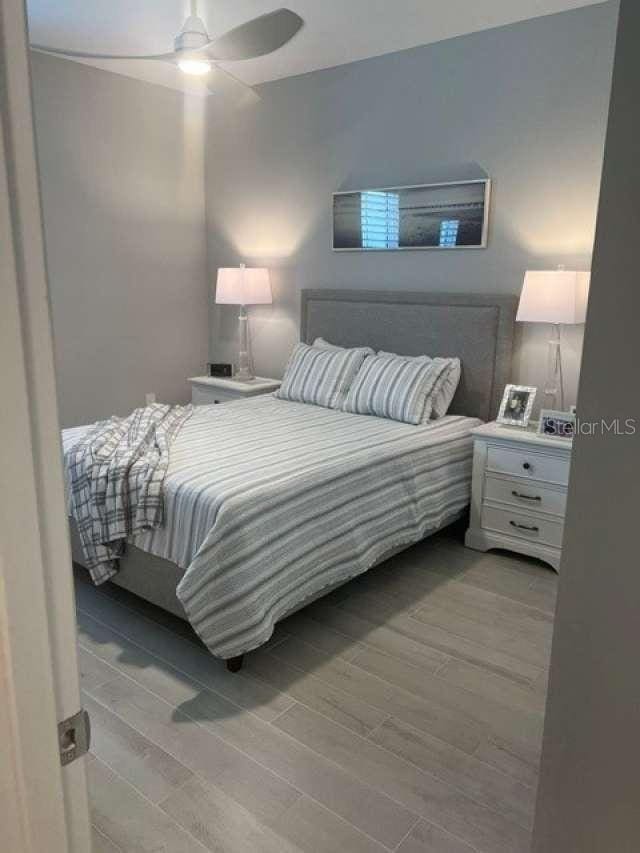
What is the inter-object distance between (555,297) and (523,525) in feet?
3.85

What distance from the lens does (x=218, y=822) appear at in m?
1.70

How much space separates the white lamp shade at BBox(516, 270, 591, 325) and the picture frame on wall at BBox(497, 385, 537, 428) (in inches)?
16.1

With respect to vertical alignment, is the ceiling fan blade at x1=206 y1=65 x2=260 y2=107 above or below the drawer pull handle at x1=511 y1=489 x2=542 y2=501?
above

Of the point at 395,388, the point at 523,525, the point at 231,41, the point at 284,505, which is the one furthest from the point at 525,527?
the point at 231,41

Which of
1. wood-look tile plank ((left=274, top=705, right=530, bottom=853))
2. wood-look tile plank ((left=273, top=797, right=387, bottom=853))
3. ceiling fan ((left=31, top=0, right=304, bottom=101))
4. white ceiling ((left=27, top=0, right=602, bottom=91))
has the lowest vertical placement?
wood-look tile plank ((left=273, top=797, right=387, bottom=853))

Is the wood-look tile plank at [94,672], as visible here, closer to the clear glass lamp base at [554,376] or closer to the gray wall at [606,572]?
the gray wall at [606,572]

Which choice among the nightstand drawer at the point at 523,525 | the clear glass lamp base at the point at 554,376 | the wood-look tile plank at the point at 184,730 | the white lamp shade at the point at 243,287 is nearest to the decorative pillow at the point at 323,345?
the white lamp shade at the point at 243,287

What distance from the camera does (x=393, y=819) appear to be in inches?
67.5

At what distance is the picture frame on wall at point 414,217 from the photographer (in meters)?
3.62

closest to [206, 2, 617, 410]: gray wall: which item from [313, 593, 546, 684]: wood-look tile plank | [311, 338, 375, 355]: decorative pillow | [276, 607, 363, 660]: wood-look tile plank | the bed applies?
the bed

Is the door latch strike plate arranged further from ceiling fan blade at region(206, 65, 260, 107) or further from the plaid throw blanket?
ceiling fan blade at region(206, 65, 260, 107)

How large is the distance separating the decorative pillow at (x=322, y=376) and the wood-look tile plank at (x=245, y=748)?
6.81 ft

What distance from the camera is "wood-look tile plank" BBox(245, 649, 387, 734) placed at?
209cm

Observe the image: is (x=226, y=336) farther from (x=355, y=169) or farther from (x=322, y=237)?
(x=355, y=169)
